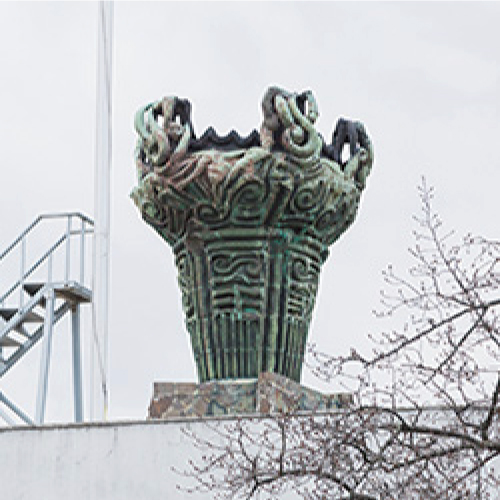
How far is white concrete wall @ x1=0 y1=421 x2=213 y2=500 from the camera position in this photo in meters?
17.1

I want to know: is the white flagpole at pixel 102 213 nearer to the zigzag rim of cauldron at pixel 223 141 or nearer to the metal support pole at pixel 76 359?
Answer: the zigzag rim of cauldron at pixel 223 141

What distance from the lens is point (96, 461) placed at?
17.2 metres

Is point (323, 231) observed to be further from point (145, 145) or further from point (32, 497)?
point (32, 497)

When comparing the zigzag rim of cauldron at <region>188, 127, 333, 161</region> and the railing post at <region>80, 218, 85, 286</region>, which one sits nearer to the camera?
the zigzag rim of cauldron at <region>188, 127, 333, 161</region>

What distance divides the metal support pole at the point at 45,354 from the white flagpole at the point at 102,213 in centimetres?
369

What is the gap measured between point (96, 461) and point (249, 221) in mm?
2867

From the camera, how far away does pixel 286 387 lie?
17922mm

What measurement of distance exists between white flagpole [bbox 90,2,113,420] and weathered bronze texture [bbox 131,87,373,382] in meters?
1.05

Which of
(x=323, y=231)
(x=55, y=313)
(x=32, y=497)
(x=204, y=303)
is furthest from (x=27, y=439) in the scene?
(x=55, y=313)

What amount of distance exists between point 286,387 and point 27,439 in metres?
2.54

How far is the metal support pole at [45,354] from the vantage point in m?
22.7

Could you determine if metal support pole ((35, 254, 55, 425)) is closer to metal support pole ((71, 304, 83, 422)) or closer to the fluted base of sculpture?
metal support pole ((71, 304, 83, 422))

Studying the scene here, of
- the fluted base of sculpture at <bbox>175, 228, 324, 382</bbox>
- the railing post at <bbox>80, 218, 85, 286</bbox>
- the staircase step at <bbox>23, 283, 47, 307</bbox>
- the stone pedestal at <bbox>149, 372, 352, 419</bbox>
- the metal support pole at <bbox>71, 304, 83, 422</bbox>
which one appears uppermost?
the railing post at <bbox>80, 218, 85, 286</bbox>

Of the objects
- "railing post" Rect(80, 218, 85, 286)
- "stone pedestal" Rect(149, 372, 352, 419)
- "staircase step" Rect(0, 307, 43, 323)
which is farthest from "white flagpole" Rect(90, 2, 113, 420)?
"staircase step" Rect(0, 307, 43, 323)
